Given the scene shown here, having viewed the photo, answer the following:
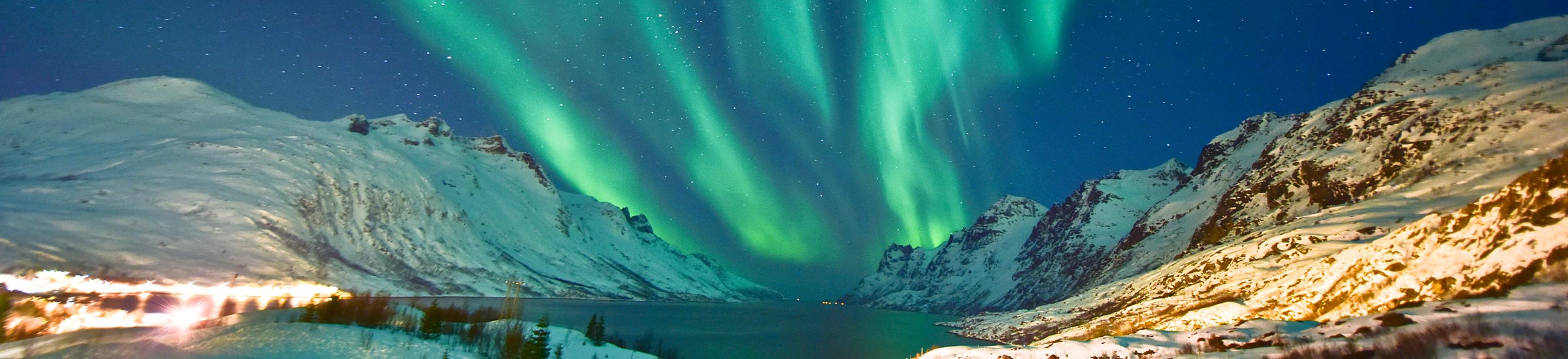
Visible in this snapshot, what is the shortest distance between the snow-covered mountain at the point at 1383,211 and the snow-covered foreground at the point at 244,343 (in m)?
30.6

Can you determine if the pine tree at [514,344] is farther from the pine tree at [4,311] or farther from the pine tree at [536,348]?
the pine tree at [4,311]

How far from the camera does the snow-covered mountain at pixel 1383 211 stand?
14258 millimetres

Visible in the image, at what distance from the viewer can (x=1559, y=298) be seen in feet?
30.0

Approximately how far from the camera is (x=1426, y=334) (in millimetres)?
8859

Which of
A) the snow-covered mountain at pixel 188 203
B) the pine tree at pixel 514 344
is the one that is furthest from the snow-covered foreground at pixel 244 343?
the snow-covered mountain at pixel 188 203

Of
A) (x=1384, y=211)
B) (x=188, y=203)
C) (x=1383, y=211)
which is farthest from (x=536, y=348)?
(x=188, y=203)

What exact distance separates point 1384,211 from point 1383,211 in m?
0.20

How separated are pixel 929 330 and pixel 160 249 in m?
140

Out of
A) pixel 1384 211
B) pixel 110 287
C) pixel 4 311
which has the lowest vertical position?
pixel 4 311

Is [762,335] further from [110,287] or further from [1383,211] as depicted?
[110,287]

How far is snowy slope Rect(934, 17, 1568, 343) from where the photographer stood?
14.3m

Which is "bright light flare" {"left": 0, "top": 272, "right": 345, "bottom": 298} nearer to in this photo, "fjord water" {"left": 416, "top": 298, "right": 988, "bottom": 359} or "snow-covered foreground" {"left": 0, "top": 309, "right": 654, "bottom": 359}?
"snow-covered foreground" {"left": 0, "top": 309, "right": 654, "bottom": 359}

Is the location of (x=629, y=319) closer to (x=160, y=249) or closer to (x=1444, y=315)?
(x=160, y=249)

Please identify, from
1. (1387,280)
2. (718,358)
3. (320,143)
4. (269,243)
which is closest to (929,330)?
(718,358)
